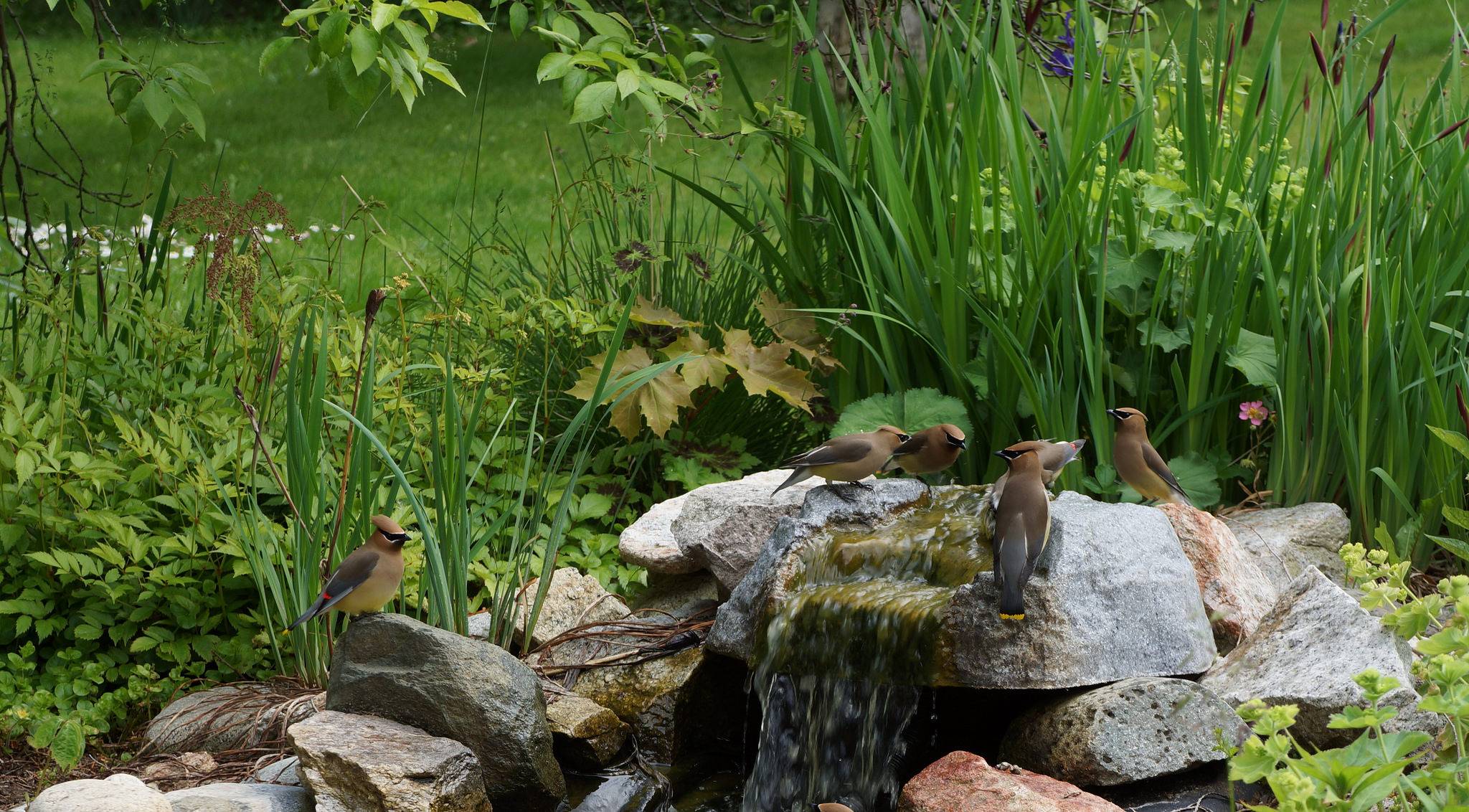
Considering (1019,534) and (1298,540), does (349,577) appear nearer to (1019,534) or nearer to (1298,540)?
(1019,534)

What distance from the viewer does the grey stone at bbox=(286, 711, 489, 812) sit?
279 cm

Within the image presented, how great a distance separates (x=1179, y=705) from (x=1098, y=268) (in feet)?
4.37

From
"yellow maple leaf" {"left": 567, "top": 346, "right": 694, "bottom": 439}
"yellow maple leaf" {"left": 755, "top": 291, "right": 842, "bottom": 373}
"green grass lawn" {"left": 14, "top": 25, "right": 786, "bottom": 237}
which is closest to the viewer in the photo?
"yellow maple leaf" {"left": 567, "top": 346, "right": 694, "bottom": 439}

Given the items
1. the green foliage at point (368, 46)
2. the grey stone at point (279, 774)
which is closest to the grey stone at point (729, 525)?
the grey stone at point (279, 774)

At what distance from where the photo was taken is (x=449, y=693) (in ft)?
9.98

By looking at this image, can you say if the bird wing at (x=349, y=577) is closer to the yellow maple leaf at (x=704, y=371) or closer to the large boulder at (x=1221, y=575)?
the yellow maple leaf at (x=704, y=371)

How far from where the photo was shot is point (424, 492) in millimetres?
3930

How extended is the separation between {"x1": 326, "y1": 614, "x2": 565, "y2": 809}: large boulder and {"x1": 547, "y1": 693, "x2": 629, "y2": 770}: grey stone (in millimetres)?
227

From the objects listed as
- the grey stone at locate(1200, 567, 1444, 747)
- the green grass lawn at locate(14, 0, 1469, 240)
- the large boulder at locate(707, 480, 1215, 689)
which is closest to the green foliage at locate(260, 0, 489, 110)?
the large boulder at locate(707, 480, 1215, 689)

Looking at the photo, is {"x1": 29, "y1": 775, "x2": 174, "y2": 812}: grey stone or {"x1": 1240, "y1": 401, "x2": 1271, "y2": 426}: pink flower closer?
{"x1": 29, "y1": 775, "x2": 174, "y2": 812}: grey stone

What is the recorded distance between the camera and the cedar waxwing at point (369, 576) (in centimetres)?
297

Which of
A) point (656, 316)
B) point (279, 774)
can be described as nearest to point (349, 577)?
point (279, 774)

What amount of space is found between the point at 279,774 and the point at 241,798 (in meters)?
0.22

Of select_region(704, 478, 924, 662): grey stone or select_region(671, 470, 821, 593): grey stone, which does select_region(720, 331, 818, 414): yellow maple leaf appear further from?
select_region(704, 478, 924, 662): grey stone
